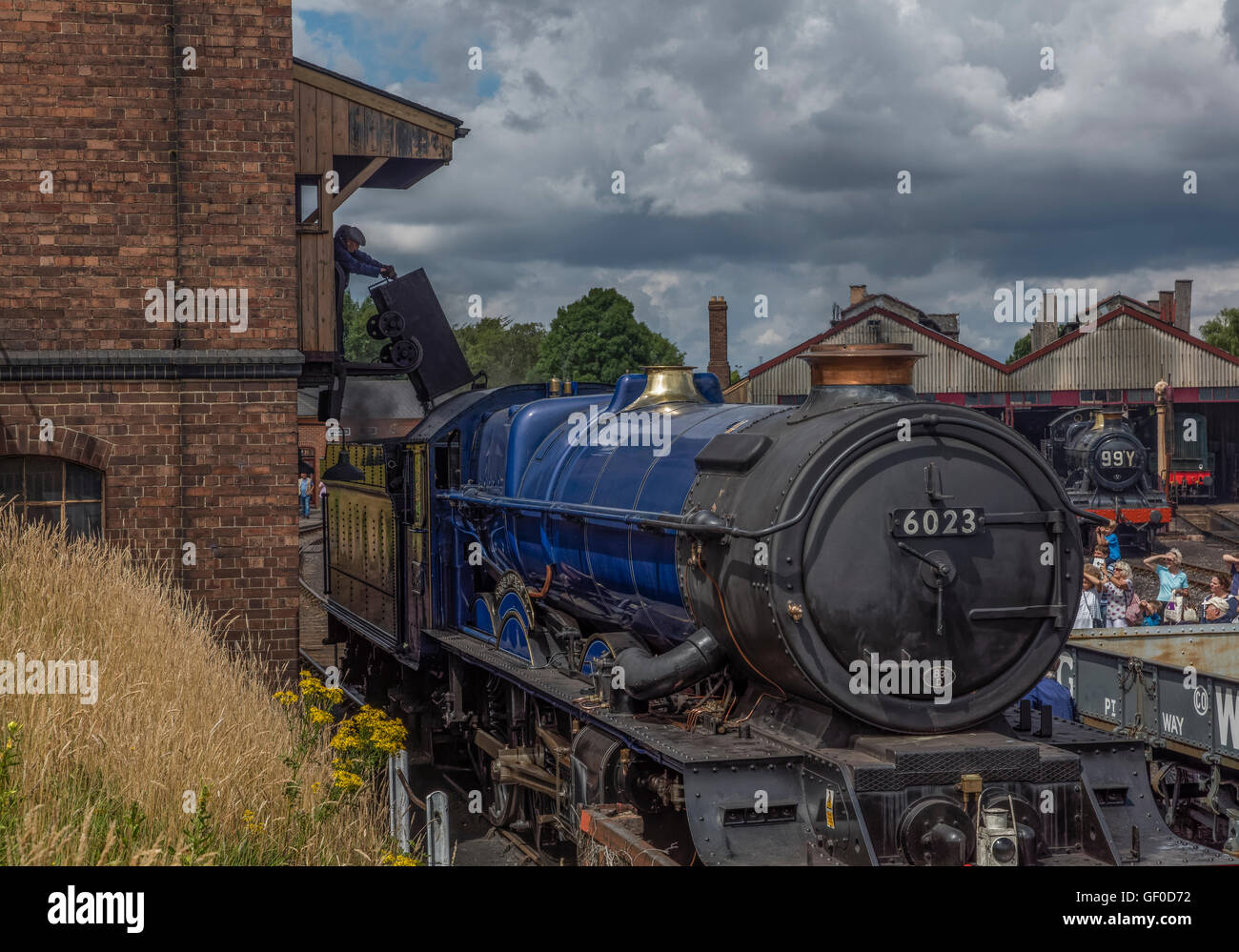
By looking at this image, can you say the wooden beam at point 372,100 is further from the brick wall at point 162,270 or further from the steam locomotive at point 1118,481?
the steam locomotive at point 1118,481

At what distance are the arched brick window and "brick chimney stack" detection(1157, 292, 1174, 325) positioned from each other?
146 ft

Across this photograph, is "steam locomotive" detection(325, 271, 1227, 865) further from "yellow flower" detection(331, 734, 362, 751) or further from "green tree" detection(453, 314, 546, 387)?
"green tree" detection(453, 314, 546, 387)

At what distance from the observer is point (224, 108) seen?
34.4ft

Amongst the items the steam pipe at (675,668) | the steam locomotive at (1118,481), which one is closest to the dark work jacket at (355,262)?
the steam pipe at (675,668)

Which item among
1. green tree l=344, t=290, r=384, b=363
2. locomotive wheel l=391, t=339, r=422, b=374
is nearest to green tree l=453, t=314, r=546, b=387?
green tree l=344, t=290, r=384, b=363

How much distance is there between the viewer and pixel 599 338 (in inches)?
2173

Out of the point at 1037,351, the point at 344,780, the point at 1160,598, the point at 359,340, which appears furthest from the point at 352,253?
the point at 359,340

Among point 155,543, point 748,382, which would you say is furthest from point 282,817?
point 748,382

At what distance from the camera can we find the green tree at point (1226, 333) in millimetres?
60875

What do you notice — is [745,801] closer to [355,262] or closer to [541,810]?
[541,810]

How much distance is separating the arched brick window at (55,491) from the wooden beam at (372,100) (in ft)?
13.5

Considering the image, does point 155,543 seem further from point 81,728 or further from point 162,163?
point 81,728

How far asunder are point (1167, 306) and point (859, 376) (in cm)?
4556
